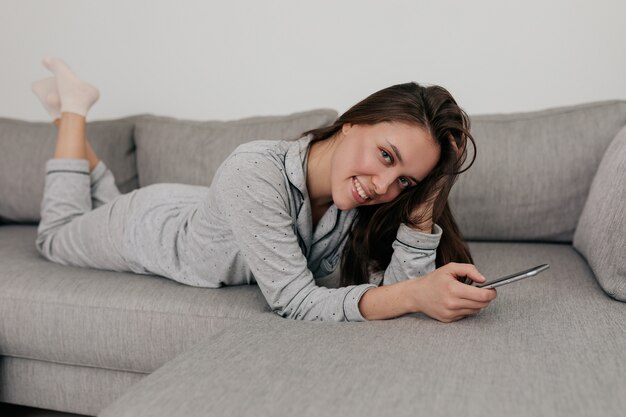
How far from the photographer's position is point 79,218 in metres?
1.92

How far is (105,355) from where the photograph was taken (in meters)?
1.45

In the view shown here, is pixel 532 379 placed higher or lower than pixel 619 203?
lower

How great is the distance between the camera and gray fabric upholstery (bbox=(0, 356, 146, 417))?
4.87ft

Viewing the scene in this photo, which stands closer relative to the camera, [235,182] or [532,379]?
[532,379]

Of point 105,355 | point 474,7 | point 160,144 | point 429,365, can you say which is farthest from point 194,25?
point 429,365

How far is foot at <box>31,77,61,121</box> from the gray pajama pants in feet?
0.86

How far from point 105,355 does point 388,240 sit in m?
0.72

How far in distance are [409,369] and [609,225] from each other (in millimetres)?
686

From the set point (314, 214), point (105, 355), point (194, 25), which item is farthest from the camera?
point (194, 25)

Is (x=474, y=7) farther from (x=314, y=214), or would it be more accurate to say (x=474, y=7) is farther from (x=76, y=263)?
(x=76, y=263)

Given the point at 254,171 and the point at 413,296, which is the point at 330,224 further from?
the point at 413,296

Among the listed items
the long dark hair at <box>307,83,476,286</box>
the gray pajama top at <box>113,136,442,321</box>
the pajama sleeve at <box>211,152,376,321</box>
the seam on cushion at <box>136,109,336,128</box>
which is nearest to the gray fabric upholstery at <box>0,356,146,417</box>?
the gray pajama top at <box>113,136,442,321</box>

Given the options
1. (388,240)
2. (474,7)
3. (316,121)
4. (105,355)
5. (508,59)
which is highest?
(474,7)

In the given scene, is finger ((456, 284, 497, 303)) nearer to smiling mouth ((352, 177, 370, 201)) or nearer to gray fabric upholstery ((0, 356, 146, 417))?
smiling mouth ((352, 177, 370, 201))
